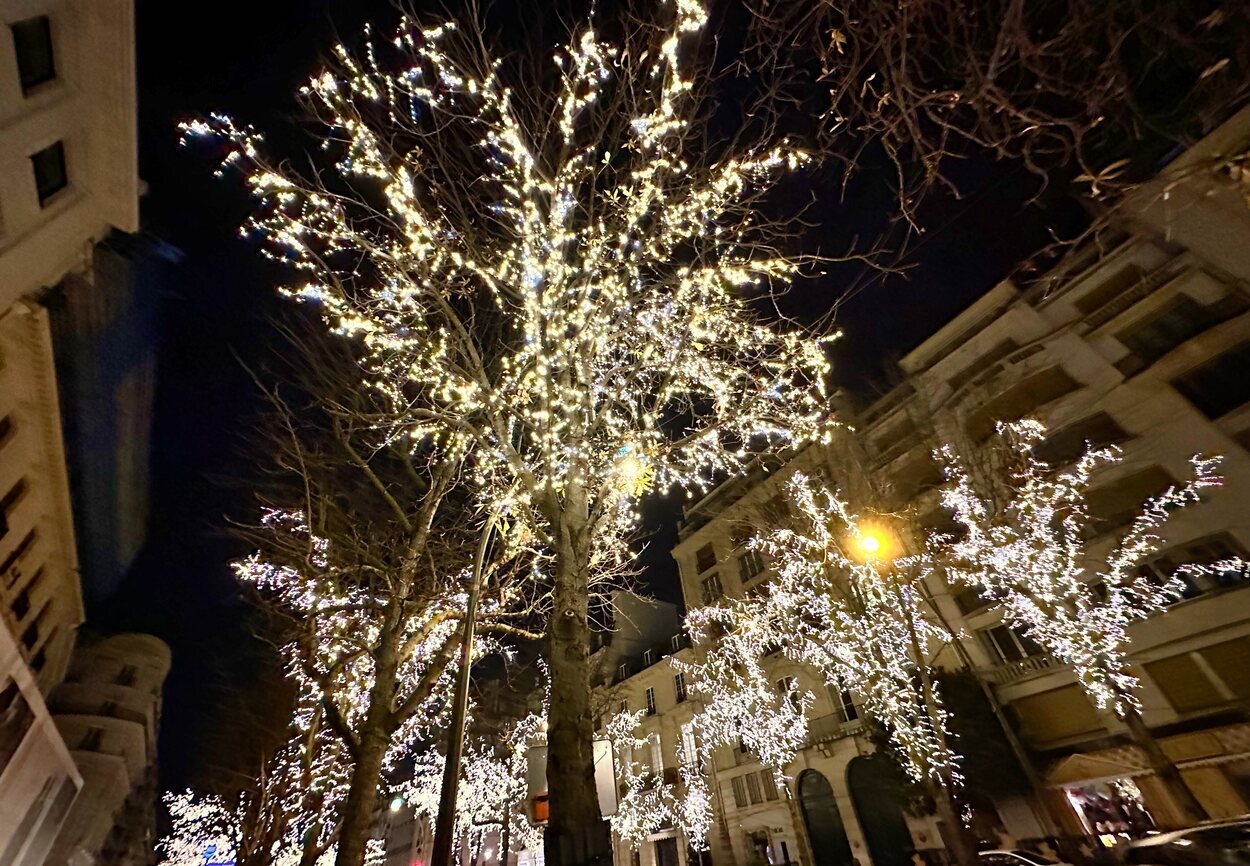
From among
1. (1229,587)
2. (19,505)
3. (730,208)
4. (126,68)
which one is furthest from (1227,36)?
(19,505)

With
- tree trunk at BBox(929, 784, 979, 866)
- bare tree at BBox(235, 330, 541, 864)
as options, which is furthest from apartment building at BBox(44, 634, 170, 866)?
tree trunk at BBox(929, 784, 979, 866)

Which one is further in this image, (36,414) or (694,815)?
(694,815)

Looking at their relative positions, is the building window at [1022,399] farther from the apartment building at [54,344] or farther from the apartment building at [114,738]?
the apartment building at [114,738]

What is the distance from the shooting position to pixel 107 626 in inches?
1720

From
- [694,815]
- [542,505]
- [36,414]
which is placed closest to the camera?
[542,505]

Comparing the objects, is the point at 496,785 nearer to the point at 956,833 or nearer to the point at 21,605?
the point at 21,605

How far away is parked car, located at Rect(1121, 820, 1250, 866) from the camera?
18.5 ft

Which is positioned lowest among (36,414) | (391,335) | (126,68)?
(391,335)

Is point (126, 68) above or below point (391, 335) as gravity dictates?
above

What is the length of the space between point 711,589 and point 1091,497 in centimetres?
1976

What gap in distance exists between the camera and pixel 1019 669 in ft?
62.1

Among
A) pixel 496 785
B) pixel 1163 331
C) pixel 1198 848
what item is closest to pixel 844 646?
pixel 1198 848

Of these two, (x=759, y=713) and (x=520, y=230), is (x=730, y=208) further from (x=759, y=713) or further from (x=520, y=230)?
(x=759, y=713)

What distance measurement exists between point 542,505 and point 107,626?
189ft
